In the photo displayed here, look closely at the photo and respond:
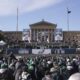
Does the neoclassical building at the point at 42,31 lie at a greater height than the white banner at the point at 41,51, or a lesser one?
greater

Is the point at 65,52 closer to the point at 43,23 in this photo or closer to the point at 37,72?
the point at 37,72

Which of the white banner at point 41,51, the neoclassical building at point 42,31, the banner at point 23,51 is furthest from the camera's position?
the neoclassical building at point 42,31

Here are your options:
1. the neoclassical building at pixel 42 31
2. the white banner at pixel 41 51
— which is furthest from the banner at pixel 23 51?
the neoclassical building at pixel 42 31

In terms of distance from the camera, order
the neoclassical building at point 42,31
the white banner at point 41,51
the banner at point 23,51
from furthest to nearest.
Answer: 1. the neoclassical building at point 42,31
2. the banner at point 23,51
3. the white banner at point 41,51

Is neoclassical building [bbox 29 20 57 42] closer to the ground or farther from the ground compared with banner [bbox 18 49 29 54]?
farther from the ground

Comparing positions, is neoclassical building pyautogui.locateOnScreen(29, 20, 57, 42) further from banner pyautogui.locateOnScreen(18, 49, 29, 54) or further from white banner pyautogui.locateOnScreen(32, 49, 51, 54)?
white banner pyautogui.locateOnScreen(32, 49, 51, 54)

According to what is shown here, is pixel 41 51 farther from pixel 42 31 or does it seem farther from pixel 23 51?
pixel 42 31

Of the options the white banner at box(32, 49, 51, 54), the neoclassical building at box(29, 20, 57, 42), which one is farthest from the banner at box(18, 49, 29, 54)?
the neoclassical building at box(29, 20, 57, 42)

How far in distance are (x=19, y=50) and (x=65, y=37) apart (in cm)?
7337

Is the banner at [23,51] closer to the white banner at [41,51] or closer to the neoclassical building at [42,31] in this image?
the white banner at [41,51]

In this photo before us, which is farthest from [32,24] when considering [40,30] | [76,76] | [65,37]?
[76,76]

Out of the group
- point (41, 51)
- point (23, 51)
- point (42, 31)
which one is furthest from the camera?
point (42, 31)

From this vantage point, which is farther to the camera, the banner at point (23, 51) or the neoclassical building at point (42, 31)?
the neoclassical building at point (42, 31)

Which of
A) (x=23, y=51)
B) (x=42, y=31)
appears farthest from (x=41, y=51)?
(x=42, y=31)
